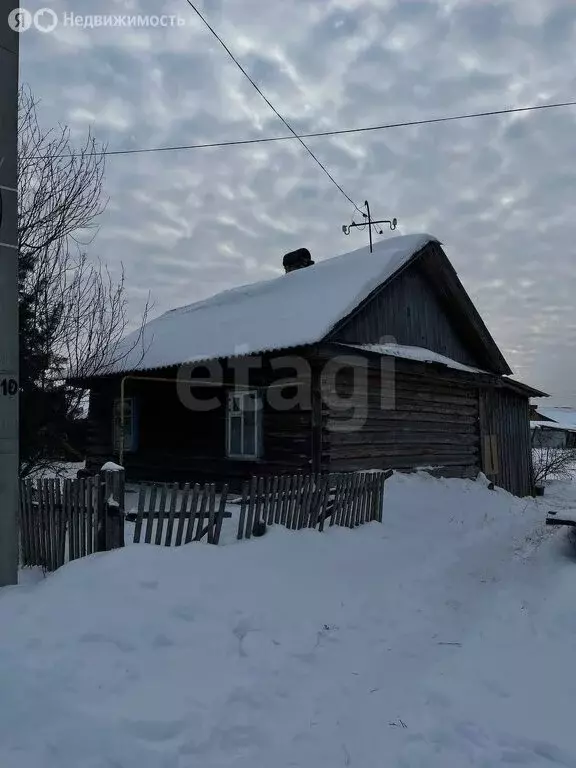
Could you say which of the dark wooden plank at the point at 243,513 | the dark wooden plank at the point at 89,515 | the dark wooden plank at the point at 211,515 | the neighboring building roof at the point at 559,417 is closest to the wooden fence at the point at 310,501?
the dark wooden plank at the point at 243,513

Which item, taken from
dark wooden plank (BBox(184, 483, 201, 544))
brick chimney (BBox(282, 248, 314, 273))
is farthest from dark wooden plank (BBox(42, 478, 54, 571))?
brick chimney (BBox(282, 248, 314, 273))

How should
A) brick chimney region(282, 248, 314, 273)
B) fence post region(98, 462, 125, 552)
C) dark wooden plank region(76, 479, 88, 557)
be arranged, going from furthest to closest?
brick chimney region(282, 248, 314, 273), dark wooden plank region(76, 479, 88, 557), fence post region(98, 462, 125, 552)

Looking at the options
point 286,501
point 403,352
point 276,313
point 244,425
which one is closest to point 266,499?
point 286,501

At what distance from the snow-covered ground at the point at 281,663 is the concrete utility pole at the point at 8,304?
50cm

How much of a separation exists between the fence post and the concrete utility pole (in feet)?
2.53

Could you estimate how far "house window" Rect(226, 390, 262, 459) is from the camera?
38.3 feet

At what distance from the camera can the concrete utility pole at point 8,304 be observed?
4926mm

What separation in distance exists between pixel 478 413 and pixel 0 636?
554 inches

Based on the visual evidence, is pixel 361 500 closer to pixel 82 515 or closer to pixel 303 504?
pixel 303 504

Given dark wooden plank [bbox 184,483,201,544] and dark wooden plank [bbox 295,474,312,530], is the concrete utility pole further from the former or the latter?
dark wooden plank [bbox 295,474,312,530]

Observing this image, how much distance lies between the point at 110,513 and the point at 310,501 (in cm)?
268

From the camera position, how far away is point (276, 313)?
12.5m

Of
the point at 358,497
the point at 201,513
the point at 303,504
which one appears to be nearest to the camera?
the point at 201,513

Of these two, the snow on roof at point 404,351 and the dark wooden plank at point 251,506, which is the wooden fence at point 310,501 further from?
the snow on roof at point 404,351
